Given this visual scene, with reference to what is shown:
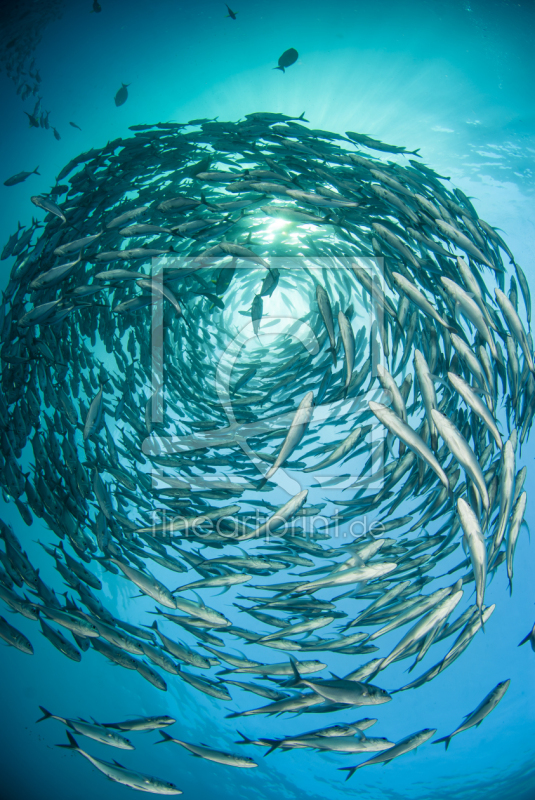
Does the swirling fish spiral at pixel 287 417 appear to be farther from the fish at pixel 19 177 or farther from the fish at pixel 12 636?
the fish at pixel 19 177

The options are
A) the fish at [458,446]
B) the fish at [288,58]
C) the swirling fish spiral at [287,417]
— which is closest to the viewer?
the fish at [458,446]

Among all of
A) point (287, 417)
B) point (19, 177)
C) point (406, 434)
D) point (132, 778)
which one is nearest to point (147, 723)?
point (132, 778)

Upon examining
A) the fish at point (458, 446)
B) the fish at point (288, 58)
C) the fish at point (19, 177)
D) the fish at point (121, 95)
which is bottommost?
the fish at point (458, 446)

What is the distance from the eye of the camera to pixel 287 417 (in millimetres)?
8219

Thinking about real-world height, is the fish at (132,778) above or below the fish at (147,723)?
below

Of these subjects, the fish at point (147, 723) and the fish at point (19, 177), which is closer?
the fish at point (147, 723)

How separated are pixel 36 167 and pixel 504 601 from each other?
1827 centimetres

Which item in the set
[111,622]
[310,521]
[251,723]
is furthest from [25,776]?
[310,521]

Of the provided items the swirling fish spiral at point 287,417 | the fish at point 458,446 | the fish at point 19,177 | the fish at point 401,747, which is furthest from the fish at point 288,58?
the fish at point 401,747

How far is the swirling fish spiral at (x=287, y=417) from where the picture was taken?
12.2 feet

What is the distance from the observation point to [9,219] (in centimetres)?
744

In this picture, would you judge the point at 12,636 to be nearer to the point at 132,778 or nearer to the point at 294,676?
the point at 132,778

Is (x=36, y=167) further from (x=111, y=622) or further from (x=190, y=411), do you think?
(x=111, y=622)

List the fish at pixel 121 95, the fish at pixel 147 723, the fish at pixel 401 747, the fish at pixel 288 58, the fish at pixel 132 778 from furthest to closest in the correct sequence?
the fish at pixel 121 95 < the fish at pixel 288 58 < the fish at pixel 132 778 < the fish at pixel 147 723 < the fish at pixel 401 747
